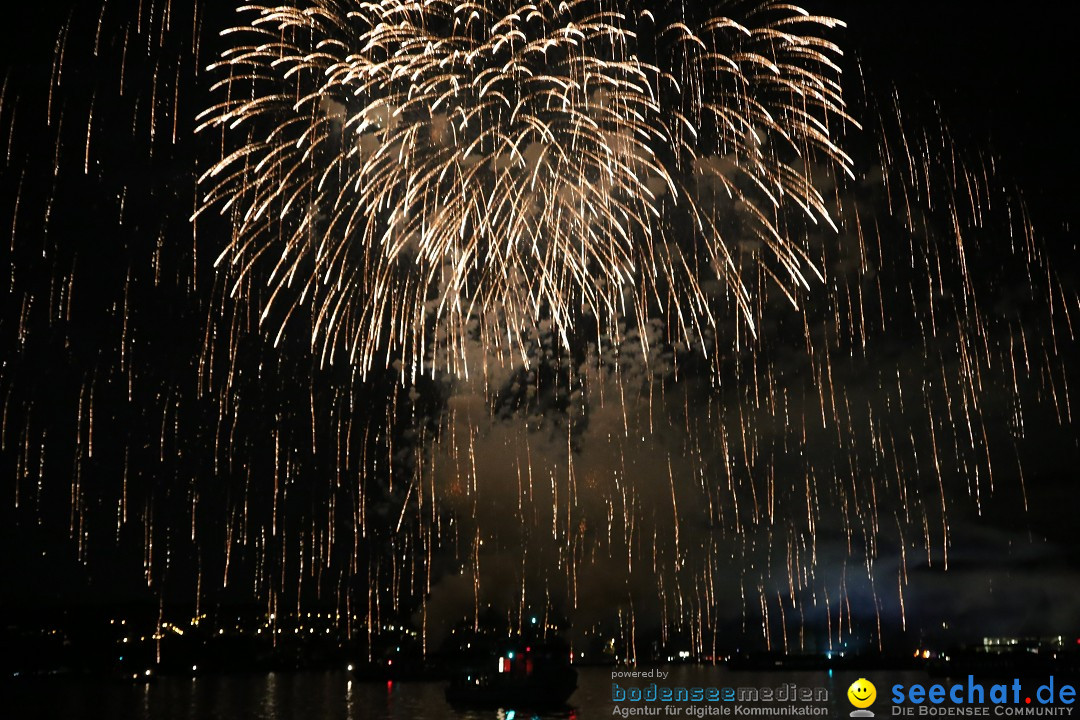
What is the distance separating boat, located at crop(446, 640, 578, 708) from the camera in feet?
206

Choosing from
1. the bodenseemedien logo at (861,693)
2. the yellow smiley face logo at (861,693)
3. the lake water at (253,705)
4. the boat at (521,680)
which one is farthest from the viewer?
the boat at (521,680)

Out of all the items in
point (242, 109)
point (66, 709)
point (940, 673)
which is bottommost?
point (940, 673)

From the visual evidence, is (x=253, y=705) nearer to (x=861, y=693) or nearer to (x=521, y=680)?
(x=521, y=680)

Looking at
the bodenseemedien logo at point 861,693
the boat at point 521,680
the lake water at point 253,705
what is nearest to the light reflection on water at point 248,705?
the lake water at point 253,705

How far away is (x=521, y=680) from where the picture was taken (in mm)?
62969

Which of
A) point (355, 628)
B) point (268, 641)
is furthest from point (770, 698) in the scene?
point (355, 628)

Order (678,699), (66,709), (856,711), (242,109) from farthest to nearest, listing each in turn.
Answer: (678,699), (66,709), (856,711), (242,109)

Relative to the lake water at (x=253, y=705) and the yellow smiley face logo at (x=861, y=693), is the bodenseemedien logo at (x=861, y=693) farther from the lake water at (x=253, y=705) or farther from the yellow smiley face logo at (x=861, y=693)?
the lake water at (x=253, y=705)

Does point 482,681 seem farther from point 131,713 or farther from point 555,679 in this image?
point 131,713

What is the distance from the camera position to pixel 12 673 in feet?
347

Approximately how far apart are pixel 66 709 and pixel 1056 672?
4058 inches

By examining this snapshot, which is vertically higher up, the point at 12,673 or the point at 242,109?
the point at 242,109

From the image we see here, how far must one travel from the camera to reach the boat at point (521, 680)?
6278cm

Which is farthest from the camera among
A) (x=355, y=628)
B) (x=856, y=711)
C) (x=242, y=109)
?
(x=355, y=628)
